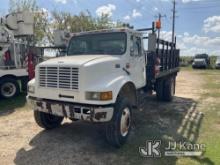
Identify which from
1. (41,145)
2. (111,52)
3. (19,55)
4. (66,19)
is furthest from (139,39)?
(66,19)

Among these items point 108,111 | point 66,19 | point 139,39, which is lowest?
point 108,111

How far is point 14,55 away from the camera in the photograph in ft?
35.6

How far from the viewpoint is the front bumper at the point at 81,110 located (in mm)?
4742

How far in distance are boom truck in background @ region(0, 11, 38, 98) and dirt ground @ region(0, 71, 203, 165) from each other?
219cm

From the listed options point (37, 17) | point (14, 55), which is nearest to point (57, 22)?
point (37, 17)

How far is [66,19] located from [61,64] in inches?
1012

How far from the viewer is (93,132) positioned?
20.7ft

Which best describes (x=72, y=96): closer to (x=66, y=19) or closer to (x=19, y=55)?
(x=19, y=55)

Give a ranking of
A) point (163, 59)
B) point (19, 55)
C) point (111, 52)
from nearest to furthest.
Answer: point (111, 52) < point (163, 59) < point (19, 55)

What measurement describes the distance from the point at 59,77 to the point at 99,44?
1.49 meters

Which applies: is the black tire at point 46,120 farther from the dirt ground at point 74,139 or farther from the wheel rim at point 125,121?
the wheel rim at point 125,121

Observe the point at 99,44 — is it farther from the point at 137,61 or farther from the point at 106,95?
the point at 106,95

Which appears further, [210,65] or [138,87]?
[210,65]

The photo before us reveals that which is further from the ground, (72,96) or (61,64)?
(61,64)
